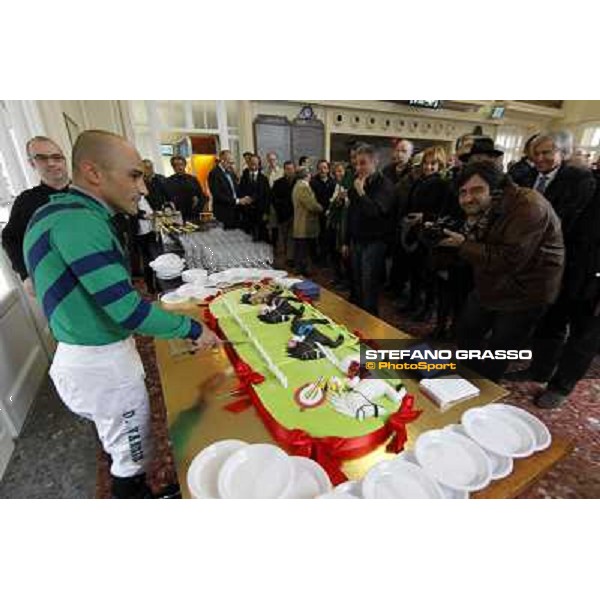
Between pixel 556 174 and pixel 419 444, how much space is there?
198 centimetres

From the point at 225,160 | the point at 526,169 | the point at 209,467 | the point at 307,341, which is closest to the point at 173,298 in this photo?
the point at 307,341

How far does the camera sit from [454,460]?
875 mm

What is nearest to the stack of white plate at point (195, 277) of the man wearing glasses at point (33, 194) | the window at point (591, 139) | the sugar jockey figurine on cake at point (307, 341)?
the man wearing glasses at point (33, 194)

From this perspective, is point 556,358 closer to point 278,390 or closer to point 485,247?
point 485,247

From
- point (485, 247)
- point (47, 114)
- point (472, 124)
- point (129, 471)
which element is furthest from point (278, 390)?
point (472, 124)

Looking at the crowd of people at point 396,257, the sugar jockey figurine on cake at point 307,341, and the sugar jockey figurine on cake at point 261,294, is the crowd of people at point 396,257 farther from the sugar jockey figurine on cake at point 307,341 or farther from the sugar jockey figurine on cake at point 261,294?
the sugar jockey figurine on cake at point 261,294

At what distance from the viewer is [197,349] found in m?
1.38

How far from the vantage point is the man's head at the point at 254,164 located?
4.35m

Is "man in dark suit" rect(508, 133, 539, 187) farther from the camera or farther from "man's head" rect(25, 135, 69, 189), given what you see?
"man's head" rect(25, 135, 69, 189)

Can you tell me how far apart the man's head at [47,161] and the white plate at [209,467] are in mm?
1716

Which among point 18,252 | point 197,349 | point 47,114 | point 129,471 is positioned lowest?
point 129,471

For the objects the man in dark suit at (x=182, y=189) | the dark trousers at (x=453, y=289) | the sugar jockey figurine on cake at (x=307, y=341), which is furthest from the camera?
the man in dark suit at (x=182, y=189)

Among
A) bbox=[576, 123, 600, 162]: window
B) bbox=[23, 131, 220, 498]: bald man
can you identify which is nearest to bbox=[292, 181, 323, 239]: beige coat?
bbox=[23, 131, 220, 498]: bald man

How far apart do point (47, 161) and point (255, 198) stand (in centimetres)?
285
